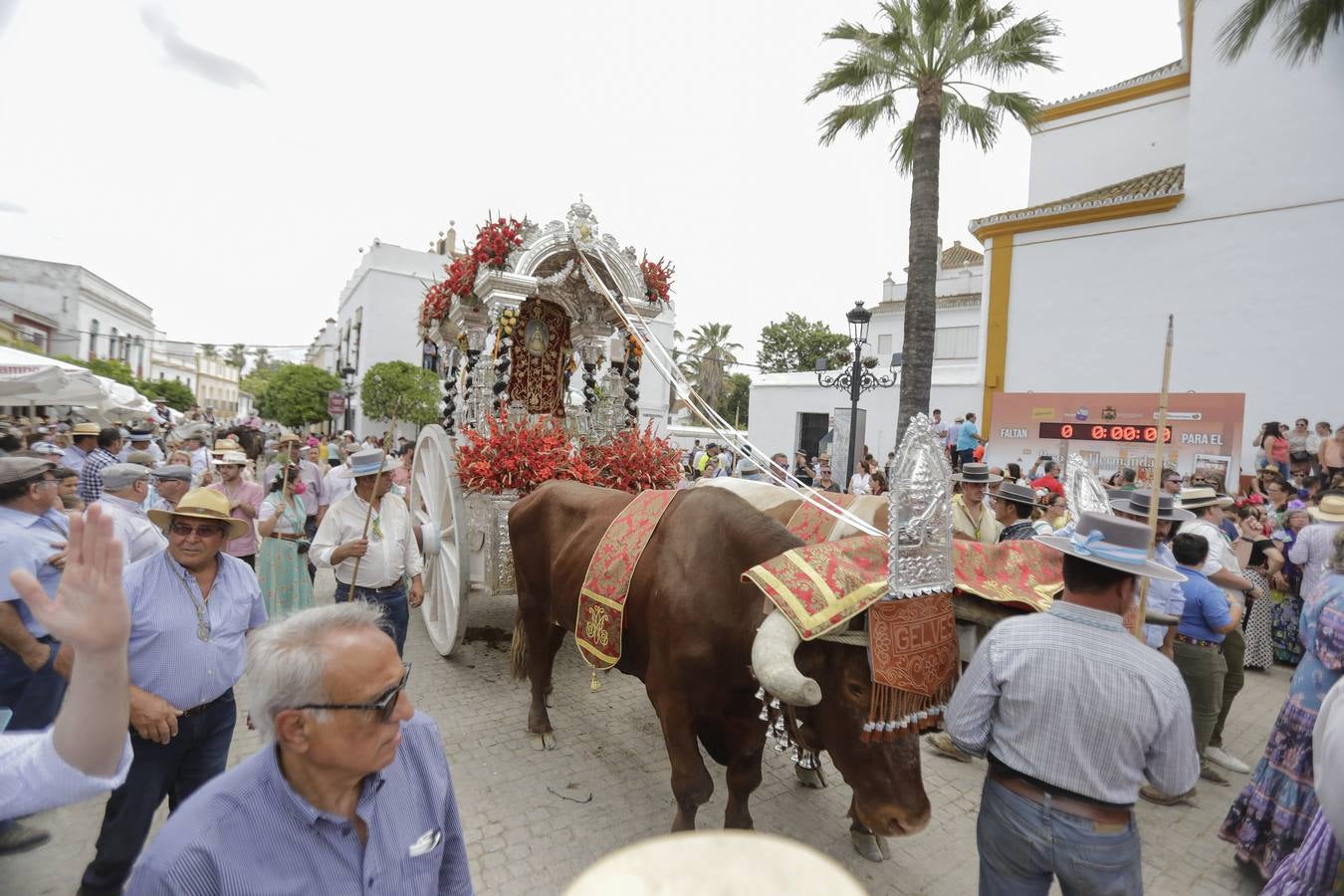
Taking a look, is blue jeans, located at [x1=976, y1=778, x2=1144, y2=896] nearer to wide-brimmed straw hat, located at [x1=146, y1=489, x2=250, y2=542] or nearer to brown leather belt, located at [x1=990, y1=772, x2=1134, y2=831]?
brown leather belt, located at [x1=990, y1=772, x2=1134, y2=831]

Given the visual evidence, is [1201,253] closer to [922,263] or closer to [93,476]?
[922,263]

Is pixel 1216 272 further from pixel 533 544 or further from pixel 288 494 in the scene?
pixel 288 494

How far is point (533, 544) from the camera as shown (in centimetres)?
478

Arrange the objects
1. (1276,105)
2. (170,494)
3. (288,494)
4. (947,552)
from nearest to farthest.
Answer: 1. (947,552)
2. (170,494)
3. (288,494)
4. (1276,105)

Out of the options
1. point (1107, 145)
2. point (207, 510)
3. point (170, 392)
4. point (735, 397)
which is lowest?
point (207, 510)

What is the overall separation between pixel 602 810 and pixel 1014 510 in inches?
159

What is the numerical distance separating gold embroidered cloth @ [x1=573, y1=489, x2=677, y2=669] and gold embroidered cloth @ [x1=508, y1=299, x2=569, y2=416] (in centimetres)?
351

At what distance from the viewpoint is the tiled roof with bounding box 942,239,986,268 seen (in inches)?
1190

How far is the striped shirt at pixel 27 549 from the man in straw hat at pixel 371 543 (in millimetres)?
1258

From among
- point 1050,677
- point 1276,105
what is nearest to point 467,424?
point 1050,677

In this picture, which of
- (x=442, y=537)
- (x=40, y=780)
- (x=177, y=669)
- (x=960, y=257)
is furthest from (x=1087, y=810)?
(x=960, y=257)

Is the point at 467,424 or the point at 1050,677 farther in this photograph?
the point at 467,424

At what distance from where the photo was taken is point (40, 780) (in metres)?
1.27

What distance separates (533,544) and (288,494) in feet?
8.67
